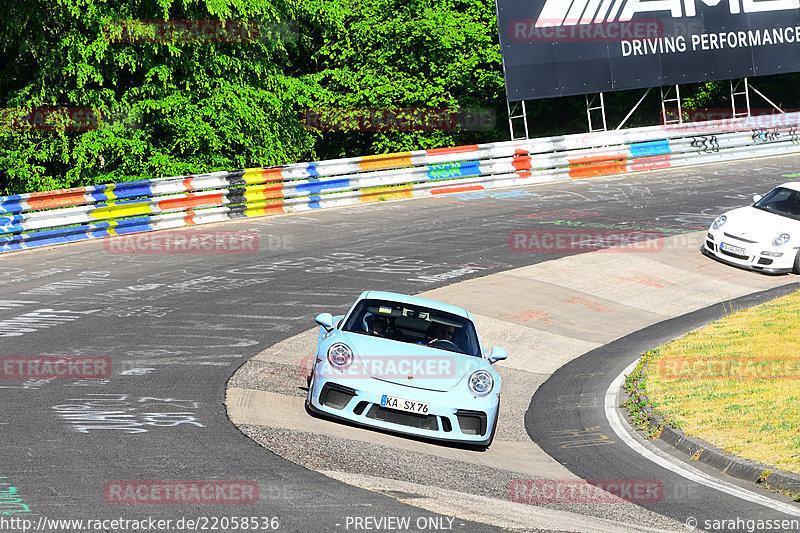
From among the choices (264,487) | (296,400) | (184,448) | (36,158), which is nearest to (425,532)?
(264,487)

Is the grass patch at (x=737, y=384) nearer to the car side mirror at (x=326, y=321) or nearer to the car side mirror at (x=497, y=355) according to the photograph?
the car side mirror at (x=497, y=355)

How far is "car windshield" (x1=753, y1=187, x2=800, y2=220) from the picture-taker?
1780cm

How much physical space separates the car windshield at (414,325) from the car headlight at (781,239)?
32.4 ft

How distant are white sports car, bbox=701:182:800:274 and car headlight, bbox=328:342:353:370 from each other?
11.2 m

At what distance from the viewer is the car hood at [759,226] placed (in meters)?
17.3

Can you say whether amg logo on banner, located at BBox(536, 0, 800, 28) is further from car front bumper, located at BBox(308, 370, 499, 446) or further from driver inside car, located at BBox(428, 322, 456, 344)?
car front bumper, located at BBox(308, 370, 499, 446)

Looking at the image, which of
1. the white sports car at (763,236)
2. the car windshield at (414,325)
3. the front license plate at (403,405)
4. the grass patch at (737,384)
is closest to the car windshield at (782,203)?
the white sports car at (763,236)

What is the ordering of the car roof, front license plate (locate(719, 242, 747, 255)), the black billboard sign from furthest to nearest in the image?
the black billboard sign
front license plate (locate(719, 242, 747, 255))
the car roof

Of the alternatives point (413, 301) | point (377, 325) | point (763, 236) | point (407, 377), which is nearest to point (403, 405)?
point (407, 377)

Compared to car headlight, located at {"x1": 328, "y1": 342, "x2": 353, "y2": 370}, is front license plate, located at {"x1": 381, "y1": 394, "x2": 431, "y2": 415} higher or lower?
lower

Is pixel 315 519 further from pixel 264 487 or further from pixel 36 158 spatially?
pixel 36 158

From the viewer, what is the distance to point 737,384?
35.6ft

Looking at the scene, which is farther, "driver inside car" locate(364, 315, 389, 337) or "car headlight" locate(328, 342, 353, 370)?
"driver inside car" locate(364, 315, 389, 337)

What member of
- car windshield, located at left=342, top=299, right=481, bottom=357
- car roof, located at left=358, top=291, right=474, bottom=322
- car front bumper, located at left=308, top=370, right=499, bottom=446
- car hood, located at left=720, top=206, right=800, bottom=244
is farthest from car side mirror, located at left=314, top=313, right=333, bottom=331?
car hood, located at left=720, top=206, right=800, bottom=244
